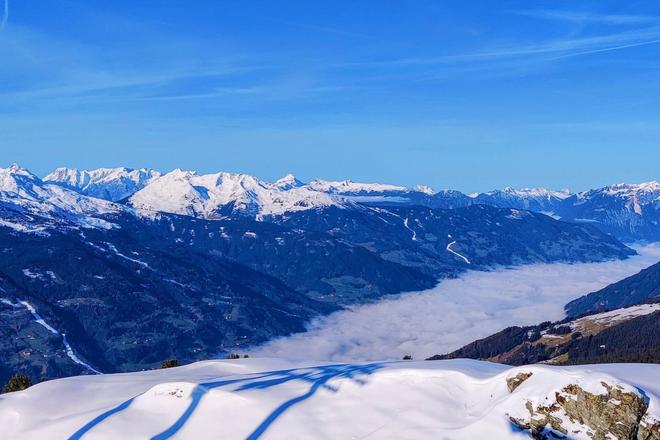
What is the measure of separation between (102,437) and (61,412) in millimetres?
10483

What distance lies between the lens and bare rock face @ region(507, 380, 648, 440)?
149 feet

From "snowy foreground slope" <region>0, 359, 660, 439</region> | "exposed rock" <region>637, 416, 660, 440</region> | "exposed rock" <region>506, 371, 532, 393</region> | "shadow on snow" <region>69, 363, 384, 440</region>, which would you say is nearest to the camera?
"exposed rock" <region>637, 416, 660, 440</region>

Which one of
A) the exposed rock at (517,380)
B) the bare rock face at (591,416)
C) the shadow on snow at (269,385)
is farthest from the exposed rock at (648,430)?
the shadow on snow at (269,385)

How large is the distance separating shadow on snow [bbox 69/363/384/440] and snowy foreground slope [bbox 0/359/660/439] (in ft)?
0.52

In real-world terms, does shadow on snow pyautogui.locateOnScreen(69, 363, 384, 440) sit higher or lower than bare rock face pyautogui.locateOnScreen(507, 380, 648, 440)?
higher

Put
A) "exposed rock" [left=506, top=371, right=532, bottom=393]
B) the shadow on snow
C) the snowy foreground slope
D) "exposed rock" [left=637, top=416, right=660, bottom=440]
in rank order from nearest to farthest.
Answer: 1. "exposed rock" [left=637, top=416, right=660, bottom=440]
2. the snowy foreground slope
3. the shadow on snow
4. "exposed rock" [left=506, top=371, right=532, bottom=393]

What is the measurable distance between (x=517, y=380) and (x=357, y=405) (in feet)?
44.2

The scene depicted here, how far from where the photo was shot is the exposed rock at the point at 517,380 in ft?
180

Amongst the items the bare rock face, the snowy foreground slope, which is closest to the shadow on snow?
the snowy foreground slope

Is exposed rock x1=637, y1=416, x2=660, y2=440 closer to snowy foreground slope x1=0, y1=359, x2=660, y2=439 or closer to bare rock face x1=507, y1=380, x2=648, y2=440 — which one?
bare rock face x1=507, y1=380, x2=648, y2=440

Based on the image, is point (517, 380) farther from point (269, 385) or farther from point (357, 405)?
point (269, 385)

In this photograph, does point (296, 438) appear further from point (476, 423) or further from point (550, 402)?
point (550, 402)

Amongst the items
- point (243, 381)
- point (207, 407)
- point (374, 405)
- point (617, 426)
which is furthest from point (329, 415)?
point (617, 426)

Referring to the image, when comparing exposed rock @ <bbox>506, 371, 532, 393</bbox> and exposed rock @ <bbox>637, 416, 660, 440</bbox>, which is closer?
exposed rock @ <bbox>637, 416, 660, 440</bbox>
